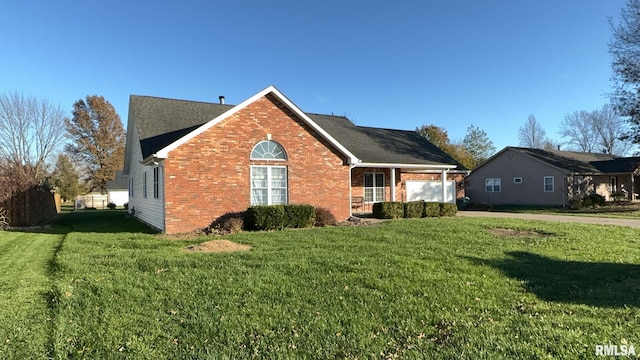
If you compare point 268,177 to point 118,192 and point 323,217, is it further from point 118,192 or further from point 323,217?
point 118,192

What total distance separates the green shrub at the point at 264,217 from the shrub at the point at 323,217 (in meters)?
1.85

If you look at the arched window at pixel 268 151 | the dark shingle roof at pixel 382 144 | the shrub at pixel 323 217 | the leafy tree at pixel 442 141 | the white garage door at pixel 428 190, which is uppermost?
the leafy tree at pixel 442 141

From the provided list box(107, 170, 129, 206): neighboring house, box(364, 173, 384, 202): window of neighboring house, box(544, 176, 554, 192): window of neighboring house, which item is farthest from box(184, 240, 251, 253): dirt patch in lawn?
box(107, 170, 129, 206): neighboring house

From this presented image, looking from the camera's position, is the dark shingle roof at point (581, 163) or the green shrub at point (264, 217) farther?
the dark shingle roof at point (581, 163)

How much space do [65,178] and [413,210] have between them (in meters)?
46.6

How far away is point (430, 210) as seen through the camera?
18.6 meters

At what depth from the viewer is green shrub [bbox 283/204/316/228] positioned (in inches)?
558

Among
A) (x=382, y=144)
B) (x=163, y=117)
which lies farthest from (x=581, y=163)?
(x=163, y=117)

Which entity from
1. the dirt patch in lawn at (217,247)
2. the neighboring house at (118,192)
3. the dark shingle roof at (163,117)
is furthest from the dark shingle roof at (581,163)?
the neighboring house at (118,192)

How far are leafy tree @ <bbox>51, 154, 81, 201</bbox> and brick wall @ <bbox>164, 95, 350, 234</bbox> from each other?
142 feet

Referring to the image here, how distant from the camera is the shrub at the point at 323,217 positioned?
15.3m

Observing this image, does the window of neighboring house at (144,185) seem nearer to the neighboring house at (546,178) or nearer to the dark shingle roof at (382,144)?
the dark shingle roof at (382,144)

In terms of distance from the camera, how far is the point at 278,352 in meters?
3.90

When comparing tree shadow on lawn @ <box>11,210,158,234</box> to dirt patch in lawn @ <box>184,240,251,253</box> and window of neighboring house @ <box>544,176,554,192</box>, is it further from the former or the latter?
window of neighboring house @ <box>544,176,554,192</box>
